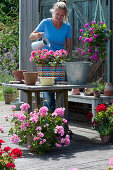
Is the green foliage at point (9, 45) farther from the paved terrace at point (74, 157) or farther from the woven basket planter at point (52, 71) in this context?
the woven basket planter at point (52, 71)

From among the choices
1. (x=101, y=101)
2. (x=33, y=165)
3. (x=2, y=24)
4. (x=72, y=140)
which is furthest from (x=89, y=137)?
(x=2, y=24)

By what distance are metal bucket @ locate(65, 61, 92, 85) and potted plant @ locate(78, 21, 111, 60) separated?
222 centimetres

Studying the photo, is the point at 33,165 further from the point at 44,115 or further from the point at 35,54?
the point at 35,54

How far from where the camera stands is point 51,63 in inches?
186

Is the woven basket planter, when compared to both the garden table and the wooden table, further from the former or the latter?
the wooden table

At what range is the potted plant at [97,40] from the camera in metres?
6.90

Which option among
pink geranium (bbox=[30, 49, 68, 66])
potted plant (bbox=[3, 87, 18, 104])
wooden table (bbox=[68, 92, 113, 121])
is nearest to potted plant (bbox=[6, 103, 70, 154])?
pink geranium (bbox=[30, 49, 68, 66])

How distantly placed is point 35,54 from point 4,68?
660 centimetres

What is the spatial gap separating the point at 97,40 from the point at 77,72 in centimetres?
233

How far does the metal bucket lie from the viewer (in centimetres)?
474

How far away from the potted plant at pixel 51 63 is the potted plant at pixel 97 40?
2177mm

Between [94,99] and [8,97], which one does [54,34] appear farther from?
[8,97]

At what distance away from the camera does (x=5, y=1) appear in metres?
16.1

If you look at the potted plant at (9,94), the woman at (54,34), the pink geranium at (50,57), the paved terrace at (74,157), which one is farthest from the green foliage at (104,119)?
the potted plant at (9,94)
